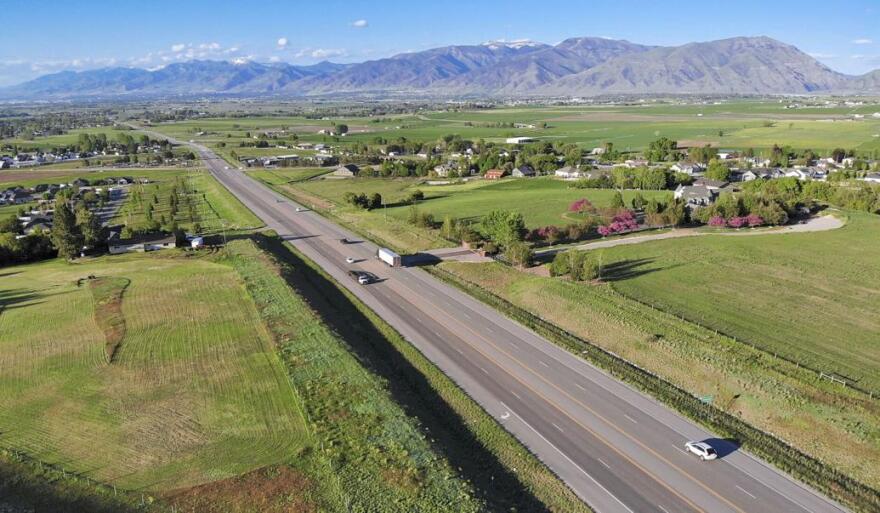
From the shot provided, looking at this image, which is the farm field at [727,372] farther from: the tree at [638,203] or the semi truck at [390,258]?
the tree at [638,203]

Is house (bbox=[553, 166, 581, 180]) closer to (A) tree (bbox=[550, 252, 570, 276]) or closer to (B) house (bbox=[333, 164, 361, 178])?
(B) house (bbox=[333, 164, 361, 178])

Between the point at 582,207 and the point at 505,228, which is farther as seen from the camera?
the point at 582,207

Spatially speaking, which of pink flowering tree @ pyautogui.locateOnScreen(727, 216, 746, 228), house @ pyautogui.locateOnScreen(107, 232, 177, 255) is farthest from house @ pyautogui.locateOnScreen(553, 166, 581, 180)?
house @ pyautogui.locateOnScreen(107, 232, 177, 255)

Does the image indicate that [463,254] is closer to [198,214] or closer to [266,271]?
[266,271]

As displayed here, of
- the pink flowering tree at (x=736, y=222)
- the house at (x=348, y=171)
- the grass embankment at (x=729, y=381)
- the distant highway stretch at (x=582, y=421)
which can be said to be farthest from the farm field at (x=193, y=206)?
the pink flowering tree at (x=736, y=222)

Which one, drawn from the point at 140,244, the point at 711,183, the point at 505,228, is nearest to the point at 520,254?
the point at 505,228

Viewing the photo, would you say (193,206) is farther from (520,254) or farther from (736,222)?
(736,222)
